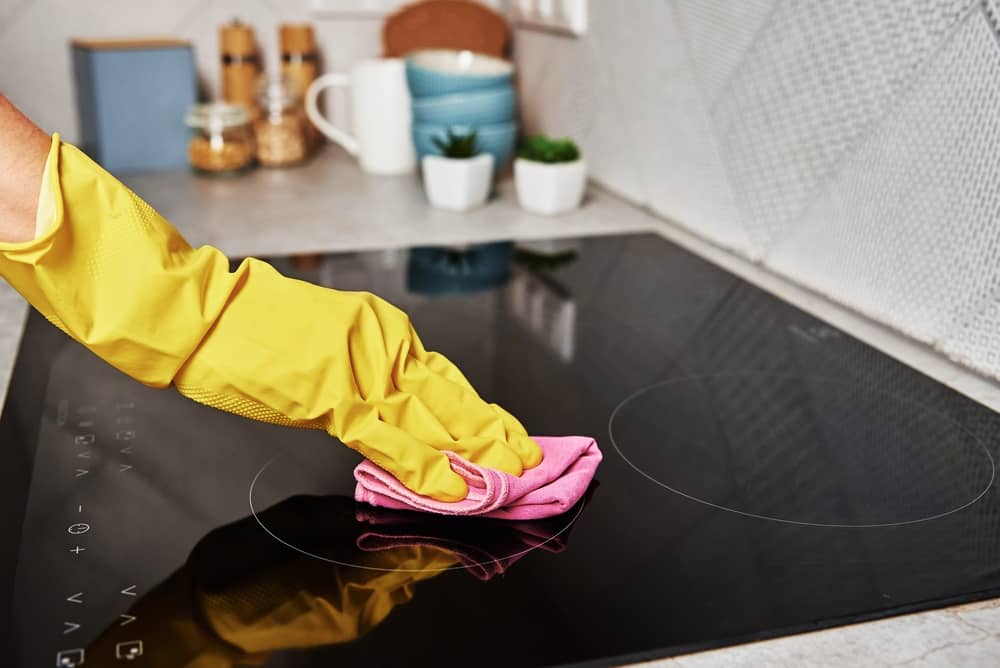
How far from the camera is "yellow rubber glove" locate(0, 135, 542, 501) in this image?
479 mm

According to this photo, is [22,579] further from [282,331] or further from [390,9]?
[390,9]

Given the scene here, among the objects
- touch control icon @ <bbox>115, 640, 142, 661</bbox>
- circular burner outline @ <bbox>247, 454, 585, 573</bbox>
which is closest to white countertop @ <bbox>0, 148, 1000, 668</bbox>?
circular burner outline @ <bbox>247, 454, 585, 573</bbox>

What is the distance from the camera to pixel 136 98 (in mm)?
1479

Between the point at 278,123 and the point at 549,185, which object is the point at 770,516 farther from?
the point at 278,123

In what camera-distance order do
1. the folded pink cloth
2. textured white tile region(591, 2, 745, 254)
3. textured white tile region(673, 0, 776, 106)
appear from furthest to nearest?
textured white tile region(591, 2, 745, 254), textured white tile region(673, 0, 776, 106), the folded pink cloth

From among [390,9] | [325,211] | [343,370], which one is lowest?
[325,211]

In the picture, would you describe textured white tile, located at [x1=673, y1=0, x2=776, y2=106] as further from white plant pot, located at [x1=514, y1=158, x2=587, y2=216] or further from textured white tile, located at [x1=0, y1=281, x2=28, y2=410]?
textured white tile, located at [x1=0, y1=281, x2=28, y2=410]

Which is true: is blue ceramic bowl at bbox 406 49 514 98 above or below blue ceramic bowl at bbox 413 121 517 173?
above

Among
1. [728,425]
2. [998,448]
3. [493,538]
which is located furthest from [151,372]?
[998,448]

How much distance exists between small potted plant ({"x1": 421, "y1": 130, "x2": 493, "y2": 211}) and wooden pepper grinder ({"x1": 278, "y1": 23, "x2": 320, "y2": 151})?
392 mm

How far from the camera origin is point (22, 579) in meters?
0.52

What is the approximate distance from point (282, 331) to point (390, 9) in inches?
51.2

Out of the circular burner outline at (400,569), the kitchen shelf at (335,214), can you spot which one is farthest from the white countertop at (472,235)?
the circular burner outline at (400,569)

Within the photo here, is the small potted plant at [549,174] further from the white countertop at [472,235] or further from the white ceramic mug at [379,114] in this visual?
the white ceramic mug at [379,114]
